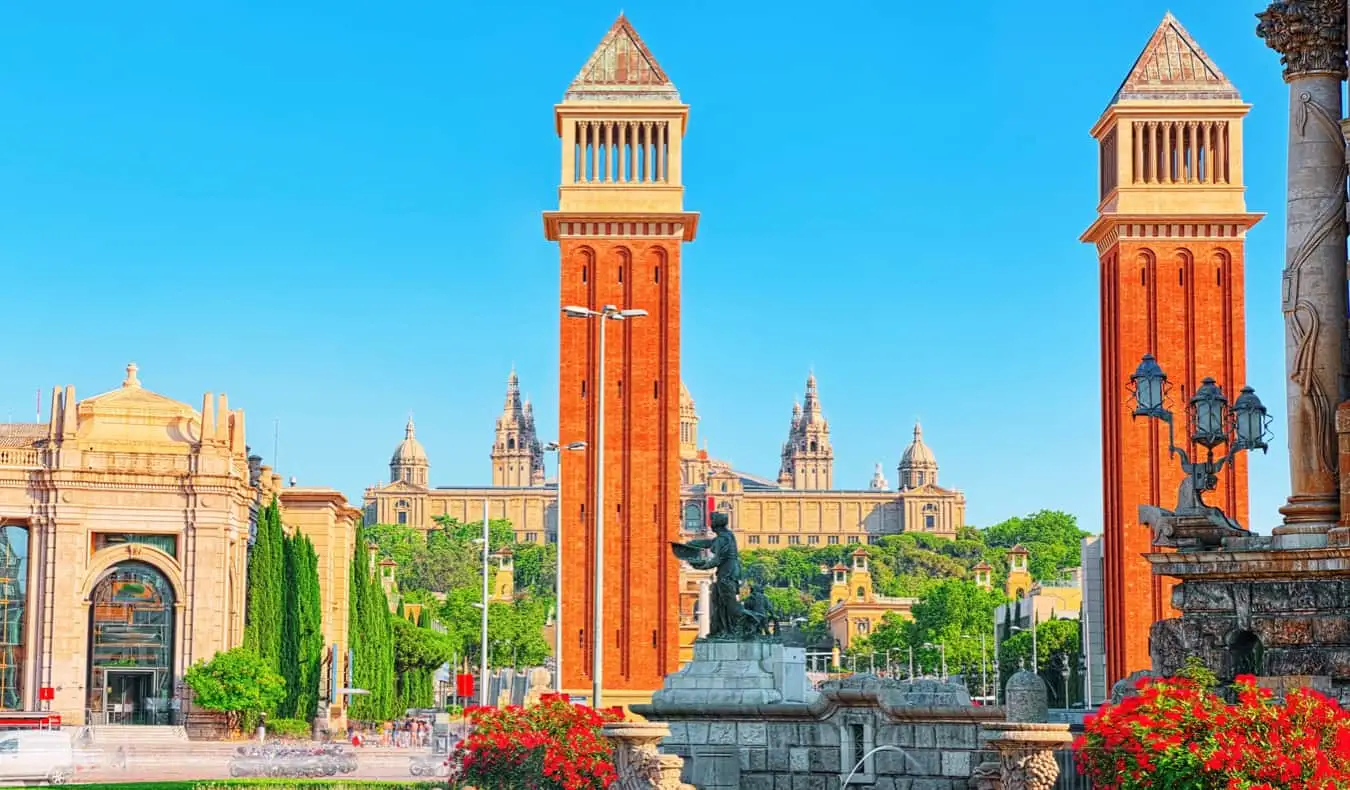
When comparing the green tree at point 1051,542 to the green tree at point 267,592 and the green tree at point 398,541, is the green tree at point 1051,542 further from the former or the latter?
the green tree at point 267,592

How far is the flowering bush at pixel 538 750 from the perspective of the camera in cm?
2003

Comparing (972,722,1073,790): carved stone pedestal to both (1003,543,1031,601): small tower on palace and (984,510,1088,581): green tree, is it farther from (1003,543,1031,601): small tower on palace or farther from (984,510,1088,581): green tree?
(984,510,1088,581): green tree

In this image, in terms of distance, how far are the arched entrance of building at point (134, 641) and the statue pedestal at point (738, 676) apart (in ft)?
128

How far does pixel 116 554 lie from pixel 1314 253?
47.8 meters

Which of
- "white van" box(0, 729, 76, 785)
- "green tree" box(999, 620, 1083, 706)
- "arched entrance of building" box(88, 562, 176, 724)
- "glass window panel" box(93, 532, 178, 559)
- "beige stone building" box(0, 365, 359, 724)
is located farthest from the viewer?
"green tree" box(999, 620, 1083, 706)

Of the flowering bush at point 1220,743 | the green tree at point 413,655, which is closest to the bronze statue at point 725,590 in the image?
the flowering bush at point 1220,743

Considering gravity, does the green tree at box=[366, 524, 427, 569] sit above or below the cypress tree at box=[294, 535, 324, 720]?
above

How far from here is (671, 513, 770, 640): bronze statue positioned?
24047mm

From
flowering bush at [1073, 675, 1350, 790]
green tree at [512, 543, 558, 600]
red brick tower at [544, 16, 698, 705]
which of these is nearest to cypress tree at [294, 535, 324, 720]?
red brick tower at [544, 16, 698, 705]

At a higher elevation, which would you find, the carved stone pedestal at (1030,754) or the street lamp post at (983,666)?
the carved stone pedestal at (1030,754)

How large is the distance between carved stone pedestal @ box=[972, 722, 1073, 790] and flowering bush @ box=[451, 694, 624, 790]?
6306 mm

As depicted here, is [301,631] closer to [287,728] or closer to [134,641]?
[287,728]

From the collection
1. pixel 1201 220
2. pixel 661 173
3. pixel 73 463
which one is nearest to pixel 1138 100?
pixel 1201 220

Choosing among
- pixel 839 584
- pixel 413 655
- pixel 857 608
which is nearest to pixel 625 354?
pixel 413 655
